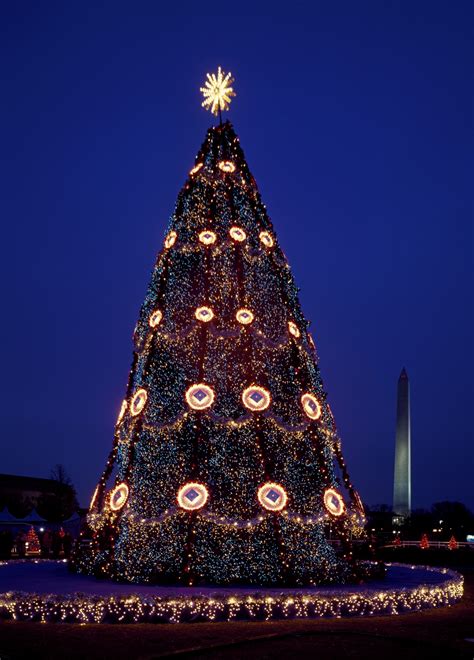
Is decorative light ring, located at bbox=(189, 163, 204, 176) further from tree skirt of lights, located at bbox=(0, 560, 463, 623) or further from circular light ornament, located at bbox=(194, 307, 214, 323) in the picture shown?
tree skirt of lights, located at bbox=(0, 560, 463, 623)

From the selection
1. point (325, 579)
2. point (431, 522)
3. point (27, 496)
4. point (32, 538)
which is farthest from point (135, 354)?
point (27, 496)

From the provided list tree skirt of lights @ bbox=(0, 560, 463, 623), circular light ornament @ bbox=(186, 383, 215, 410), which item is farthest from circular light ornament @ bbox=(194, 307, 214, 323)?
tree skirt of lights @ bbox=(0, 560, 463, 623)

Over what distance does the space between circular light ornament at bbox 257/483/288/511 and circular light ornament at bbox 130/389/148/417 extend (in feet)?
8.37

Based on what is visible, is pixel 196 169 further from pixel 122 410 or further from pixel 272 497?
pixel 272 497

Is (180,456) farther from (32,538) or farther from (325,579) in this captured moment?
(32,538)

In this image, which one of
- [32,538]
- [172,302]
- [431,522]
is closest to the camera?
[172,302]

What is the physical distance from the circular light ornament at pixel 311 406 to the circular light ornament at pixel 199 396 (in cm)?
165

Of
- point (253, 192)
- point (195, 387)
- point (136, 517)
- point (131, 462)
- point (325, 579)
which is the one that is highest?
point (253, 192)

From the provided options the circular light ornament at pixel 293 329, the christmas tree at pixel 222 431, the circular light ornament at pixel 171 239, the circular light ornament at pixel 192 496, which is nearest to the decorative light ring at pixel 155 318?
the christmas tree at pixel 222 431

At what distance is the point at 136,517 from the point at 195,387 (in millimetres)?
2351

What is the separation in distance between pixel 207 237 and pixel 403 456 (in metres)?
24.3

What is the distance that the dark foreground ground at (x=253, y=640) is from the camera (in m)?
7.59

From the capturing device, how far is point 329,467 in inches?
502

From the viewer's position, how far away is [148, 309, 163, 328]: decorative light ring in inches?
524
